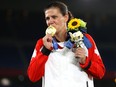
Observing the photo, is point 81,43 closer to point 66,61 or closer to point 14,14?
point 66,61

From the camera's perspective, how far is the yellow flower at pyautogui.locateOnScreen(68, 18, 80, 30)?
142 cm

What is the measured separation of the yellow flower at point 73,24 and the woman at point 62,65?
7 cm

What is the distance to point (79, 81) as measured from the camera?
1.40 m

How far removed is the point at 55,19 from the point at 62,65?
0.22m

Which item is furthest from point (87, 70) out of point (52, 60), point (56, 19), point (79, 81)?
point (56, 19)

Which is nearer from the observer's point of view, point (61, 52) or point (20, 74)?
point (61, 52)

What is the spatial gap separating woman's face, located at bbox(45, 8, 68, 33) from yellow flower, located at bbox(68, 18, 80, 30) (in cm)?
7

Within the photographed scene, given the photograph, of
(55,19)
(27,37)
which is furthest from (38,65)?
(27,37)

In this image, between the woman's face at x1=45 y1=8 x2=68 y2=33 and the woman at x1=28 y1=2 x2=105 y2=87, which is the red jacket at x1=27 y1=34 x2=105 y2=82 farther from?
the woman's face at x1=45 y1=8 x2=68 y2=33

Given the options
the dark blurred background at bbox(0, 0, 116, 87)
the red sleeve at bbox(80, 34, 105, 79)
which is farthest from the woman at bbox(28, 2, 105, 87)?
the dark blurred background at bbox(0, 0, 116, 87)

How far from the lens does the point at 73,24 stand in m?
1.43

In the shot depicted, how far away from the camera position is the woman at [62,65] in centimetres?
138

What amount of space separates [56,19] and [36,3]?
12.9 ft

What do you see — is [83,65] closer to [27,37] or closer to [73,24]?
[73,24]
